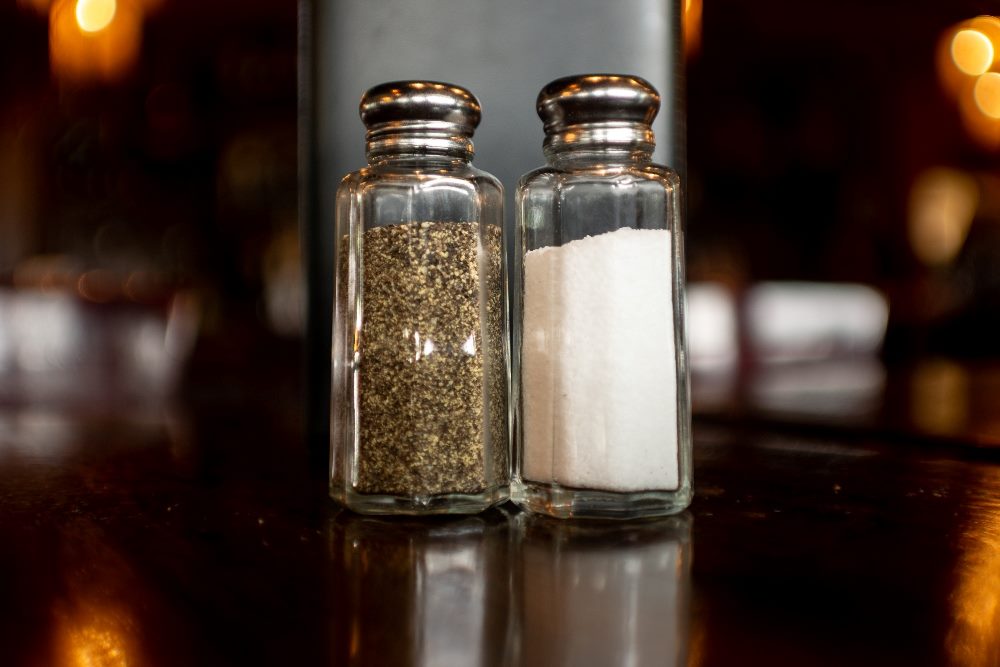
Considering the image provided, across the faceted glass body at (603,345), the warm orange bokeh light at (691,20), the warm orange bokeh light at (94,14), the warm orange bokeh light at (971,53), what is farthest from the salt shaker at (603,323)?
the warm orange bokeh light at (971,53)

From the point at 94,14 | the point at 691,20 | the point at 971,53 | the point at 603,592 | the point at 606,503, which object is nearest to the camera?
the point at 603,592

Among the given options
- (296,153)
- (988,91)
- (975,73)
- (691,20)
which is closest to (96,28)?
(296,153)

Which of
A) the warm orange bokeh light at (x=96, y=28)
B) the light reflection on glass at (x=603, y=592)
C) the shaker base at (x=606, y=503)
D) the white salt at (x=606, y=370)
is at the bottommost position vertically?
the light reflection on glass at (x=603, y=592)

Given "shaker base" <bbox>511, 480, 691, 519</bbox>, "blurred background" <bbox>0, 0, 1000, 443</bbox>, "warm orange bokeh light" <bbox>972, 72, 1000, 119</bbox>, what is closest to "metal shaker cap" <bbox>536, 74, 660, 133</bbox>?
"shaker base" <bbox>511, 480, 691, 519</bbox>

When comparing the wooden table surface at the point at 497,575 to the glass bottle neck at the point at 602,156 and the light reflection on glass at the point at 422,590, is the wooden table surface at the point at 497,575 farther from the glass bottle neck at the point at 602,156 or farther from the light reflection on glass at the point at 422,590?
the glass bottle neck at the point at 602,156

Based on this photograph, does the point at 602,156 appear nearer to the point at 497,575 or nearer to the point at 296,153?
the point at 497,575

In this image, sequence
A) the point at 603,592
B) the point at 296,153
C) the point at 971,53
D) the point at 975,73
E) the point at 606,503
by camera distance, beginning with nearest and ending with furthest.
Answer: the point at 603,592 → the point at 606,503 → the point at 971,53 → the point at 975,73 → the point at 296,153

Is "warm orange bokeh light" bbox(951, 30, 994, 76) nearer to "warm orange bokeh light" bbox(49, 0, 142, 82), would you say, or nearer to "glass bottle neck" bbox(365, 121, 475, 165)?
"warm orange bokeh light" bbox(49, 0, 142, 82)

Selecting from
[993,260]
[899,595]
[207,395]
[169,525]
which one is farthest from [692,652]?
[993,260]
